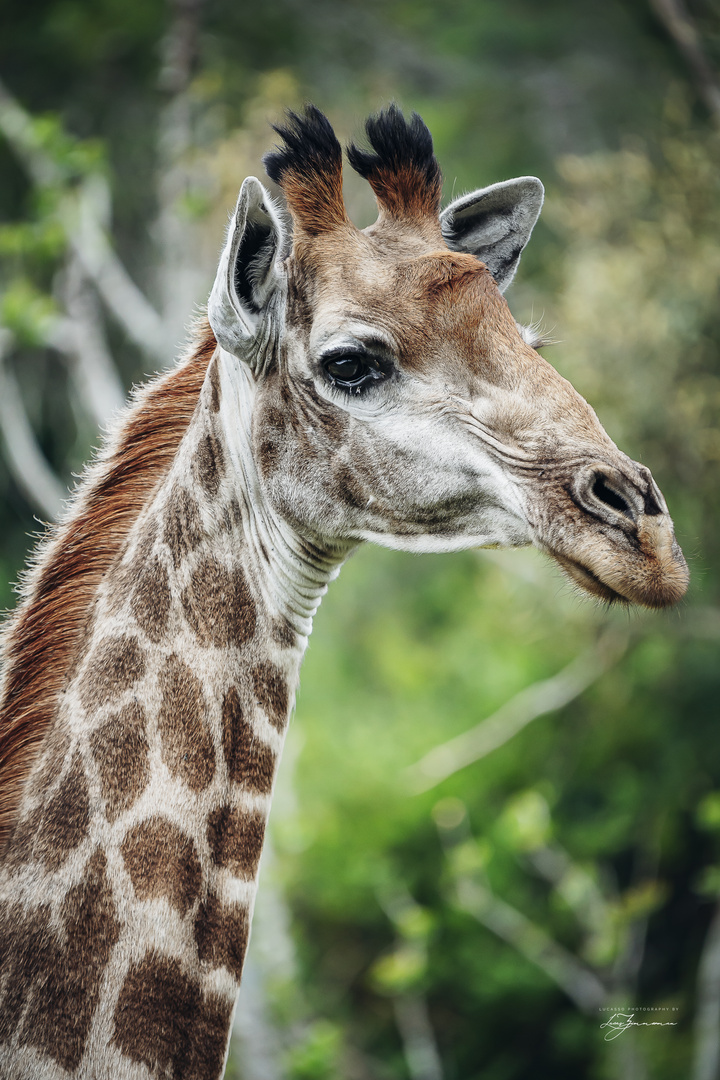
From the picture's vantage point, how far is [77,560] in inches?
117

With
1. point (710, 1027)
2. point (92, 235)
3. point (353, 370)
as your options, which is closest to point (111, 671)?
point (353, 370)

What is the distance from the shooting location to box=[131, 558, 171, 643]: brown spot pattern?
2.77 metres

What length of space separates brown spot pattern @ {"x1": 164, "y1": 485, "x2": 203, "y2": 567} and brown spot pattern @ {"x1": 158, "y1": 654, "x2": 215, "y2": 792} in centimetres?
35

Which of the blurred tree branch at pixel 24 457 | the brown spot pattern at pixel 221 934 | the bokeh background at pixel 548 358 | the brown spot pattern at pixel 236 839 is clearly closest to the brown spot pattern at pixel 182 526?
the brown spot pattern at pixel 236 839

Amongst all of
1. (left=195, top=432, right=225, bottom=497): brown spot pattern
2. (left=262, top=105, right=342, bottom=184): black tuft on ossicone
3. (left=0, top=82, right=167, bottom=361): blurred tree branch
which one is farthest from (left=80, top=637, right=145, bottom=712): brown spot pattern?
(left=0, top=82, right=167, bottom=361): blurred tree branch

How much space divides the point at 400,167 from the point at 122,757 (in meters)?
2.19

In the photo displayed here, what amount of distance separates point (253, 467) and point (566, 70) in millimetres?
10233

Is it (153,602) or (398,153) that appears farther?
(398,153)

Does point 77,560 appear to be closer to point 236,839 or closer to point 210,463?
point 210,463

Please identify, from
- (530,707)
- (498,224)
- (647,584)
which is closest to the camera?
(647,584)

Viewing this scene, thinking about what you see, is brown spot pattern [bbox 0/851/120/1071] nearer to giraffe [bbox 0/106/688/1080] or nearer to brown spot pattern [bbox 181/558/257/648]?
giraffe [bbox 0/106/688/1080]

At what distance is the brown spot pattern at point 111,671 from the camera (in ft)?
8.91

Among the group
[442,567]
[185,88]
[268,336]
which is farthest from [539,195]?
[442,567]

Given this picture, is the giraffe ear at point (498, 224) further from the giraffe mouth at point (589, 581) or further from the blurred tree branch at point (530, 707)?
the blurred tree branch at point (530, 707)
